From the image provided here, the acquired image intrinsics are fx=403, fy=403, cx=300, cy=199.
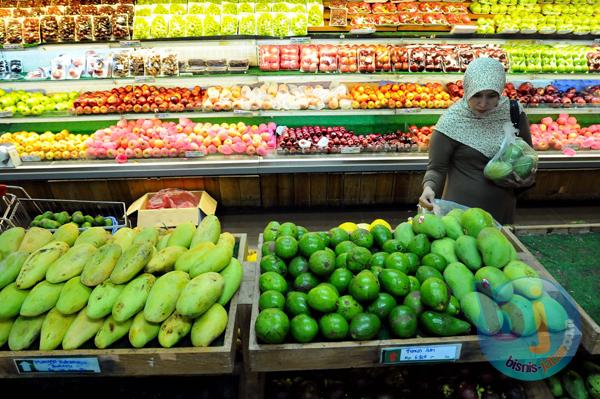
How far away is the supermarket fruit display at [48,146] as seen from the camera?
4.31 metres

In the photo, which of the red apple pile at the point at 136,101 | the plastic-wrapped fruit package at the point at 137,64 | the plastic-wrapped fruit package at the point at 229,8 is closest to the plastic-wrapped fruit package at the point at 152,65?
the plastic-wrapped fruit package at the point at 137,64

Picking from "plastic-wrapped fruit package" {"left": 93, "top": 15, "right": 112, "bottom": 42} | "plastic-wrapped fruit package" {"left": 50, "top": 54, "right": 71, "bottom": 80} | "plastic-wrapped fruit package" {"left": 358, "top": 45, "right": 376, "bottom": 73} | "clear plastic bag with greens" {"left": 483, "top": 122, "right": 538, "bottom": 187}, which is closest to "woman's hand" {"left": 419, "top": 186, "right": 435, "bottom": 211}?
"clear plastic bag with greens" {"left": 483, "top": 122, "right": 538, "bottom": 187}

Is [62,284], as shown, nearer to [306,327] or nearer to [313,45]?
[306,327]

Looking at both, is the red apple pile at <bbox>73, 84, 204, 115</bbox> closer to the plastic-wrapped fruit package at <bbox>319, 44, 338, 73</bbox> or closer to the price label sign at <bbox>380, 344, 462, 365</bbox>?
the plastic-wrapped fruit package at <bbox>319, 44, 338, 73</bbox>

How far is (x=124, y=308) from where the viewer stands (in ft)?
4.50

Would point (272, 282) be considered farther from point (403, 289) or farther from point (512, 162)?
point (512, 162)

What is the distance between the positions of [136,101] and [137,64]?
1.37 ft

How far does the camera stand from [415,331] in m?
1.39

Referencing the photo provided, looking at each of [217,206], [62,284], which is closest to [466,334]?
[62,284]

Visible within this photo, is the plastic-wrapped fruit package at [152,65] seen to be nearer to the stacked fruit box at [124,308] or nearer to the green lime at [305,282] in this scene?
the stacked fruit box at [124,308]

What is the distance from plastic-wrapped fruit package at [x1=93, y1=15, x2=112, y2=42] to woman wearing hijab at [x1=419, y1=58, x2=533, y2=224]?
355 centimetres

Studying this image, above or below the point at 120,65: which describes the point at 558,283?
below

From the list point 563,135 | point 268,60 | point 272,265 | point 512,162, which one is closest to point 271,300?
point 272,265

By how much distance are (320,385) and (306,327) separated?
57cm
